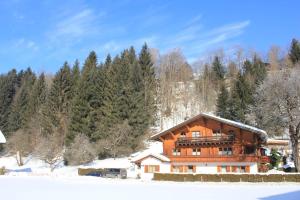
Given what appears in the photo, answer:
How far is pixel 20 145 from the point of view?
71.0m

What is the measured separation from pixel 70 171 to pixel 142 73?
103 feet

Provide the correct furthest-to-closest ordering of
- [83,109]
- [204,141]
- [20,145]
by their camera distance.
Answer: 1. [20,145]
2. [83,109]
3. [204,141]

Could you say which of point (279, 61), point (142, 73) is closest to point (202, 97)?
point (142, 73)

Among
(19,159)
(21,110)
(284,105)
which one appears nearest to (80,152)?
(19,159)

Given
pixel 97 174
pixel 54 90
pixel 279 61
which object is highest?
pixel 279 61

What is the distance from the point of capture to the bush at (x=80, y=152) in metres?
61.3

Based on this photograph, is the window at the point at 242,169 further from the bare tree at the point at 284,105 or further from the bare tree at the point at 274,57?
the bare tree at the point at 274,57

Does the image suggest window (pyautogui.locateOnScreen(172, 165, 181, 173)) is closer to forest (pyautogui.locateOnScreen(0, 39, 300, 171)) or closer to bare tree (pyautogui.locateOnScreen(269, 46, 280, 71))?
forest (pyautogui.locateOnScreen(0, 39, 300, 171))

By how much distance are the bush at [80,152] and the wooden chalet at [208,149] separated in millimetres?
11527

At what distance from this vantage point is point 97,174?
50750 millimetres

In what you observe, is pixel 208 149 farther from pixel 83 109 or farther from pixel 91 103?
pixel 91 103

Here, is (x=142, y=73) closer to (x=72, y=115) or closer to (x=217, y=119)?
(x=72, y=115)

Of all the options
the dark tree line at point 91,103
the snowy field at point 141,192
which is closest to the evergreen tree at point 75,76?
the dark tree line at point 91,103

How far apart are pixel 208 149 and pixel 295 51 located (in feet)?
167
